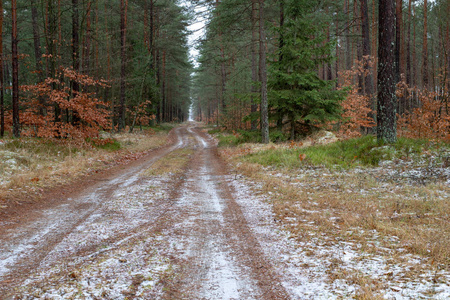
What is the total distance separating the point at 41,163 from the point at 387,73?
42.0 feet

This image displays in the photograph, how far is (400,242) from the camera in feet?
13.0

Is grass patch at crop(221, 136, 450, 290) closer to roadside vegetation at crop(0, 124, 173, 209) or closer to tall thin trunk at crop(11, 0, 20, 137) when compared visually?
roadside vegetation at crop(0, 124, 173, 209)

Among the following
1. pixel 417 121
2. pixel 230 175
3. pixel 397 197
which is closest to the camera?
pixel 397 197

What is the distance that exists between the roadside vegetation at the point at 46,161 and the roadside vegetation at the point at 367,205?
598 cm

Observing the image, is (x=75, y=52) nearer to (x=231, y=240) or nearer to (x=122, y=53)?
(x=122, y=53)

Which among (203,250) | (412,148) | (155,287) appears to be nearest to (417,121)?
(412,148)

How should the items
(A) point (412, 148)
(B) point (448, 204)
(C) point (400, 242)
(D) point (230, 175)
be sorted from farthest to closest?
(D) point (230, 175) < (A) point (412, 148) < (B) point (448, 204) < (C) point (400, 242)

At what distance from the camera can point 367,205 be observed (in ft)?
19.0

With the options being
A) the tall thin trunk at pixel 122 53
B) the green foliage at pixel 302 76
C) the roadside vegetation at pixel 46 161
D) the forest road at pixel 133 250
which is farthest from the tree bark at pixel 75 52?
the green foliage at pixel 302 76

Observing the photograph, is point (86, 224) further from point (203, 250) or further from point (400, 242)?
point (400, 242)

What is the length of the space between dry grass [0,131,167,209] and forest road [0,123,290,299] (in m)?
1.24

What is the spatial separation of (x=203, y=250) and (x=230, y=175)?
6.43 metres

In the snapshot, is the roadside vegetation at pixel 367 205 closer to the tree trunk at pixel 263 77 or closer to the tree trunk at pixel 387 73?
the tree trunk at pixel 387 73

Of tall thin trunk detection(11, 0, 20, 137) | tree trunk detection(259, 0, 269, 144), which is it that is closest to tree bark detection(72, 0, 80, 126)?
tall thin trunk detection(11, 0, 20, 137)
